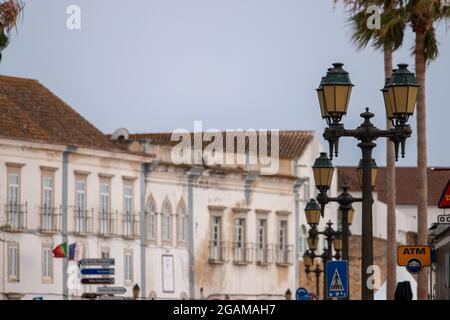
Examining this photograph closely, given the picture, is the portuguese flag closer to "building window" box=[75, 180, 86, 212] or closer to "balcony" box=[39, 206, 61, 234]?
"balcony" box=[39, 206, 61, 234]

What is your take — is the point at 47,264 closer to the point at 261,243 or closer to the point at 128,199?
the point at 128,199

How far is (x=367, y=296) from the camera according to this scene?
2728 centimetres

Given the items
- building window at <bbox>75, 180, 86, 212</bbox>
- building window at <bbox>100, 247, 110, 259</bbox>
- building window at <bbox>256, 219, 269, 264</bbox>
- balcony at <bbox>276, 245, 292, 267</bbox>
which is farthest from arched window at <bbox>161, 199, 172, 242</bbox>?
balcony at <bbox>276, 245, 292, 267</bbox>

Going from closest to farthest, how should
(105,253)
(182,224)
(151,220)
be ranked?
(105,253), (151,220), (182,224)

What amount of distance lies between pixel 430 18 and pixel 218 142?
161ft

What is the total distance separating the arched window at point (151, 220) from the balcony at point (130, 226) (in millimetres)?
1272

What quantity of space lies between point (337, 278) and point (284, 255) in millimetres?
65619

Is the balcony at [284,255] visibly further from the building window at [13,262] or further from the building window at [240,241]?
the building window at [13,262]

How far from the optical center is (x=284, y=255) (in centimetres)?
9681

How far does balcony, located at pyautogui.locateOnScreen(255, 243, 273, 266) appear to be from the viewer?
94188 mm

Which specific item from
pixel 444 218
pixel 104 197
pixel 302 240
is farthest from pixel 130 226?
pixel 444 218
